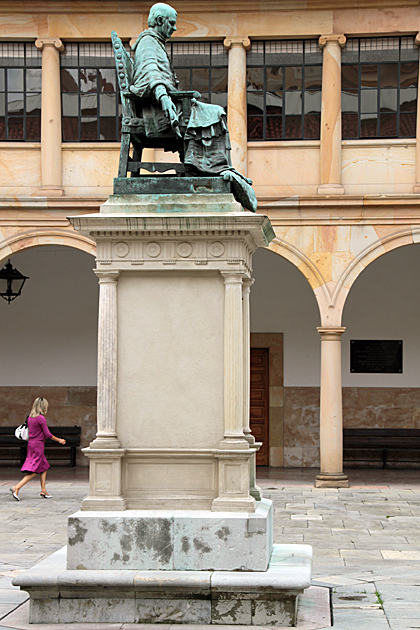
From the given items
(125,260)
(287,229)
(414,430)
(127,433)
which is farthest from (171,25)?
(414,430)

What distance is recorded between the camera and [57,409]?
16.2 metres

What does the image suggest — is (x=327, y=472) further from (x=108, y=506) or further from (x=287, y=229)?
(x=108, y=506)

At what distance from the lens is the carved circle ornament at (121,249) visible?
598 centimetres

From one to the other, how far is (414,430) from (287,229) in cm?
451

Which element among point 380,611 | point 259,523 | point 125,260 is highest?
point 125,260

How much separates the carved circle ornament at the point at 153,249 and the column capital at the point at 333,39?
29.0 feet

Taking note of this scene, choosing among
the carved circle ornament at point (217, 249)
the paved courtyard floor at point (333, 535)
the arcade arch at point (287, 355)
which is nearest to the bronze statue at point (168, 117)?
the carved circle ornament at point (217, 249)

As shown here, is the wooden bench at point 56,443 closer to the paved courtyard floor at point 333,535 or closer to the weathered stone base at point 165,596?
the paved courtyard floor at point 333,535

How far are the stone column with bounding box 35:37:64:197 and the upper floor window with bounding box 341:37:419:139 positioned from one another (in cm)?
442

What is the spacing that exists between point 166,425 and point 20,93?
9.70m

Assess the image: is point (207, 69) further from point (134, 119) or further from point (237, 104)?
point (134, 119)

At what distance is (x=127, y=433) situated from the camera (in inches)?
233

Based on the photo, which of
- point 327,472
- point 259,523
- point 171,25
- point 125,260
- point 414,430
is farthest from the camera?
point 414,430

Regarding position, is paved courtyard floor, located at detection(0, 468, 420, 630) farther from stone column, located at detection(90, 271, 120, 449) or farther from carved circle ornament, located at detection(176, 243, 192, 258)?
carved circle ornament, located at detection(176, 243, 192, 258)
